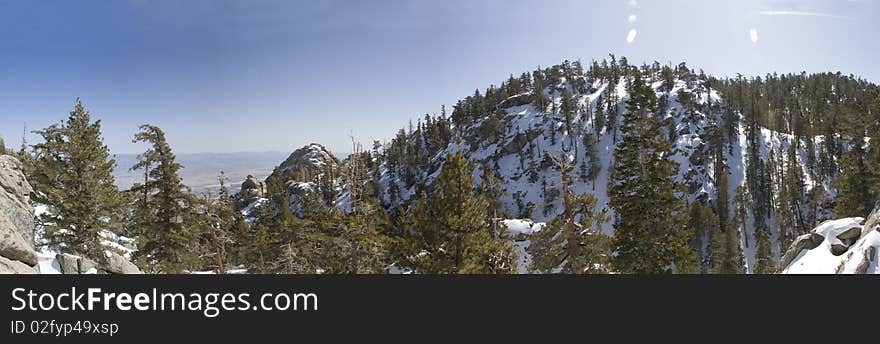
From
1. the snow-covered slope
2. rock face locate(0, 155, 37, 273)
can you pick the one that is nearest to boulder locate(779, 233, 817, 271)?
rock face locate(0, 155, 37, 273)

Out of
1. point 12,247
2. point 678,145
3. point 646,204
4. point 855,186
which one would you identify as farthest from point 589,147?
point 12,247

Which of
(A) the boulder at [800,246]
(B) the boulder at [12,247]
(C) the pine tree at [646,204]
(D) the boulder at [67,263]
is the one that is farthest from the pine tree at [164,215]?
(A) the boulder at [800,246]

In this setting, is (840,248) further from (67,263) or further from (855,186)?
(67,263)

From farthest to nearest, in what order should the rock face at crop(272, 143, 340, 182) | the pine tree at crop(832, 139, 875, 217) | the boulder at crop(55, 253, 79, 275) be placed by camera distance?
the rock face at crop(272, 143, 340, 182)
the pine tree at crop(832, 139, 875, 217)
the boulder at crop(55, 253, 79, 275)

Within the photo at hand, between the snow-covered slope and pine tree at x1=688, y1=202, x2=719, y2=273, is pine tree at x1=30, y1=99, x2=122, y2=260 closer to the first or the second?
the snow-covered slope

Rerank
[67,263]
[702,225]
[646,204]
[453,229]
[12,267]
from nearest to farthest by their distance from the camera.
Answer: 1. [12,267]
2. [453,229]
3. [67,263]
4. [646,204]
5. [702,225]

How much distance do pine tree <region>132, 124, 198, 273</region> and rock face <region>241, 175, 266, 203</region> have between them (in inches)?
5718

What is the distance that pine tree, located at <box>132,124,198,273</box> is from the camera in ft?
78.8

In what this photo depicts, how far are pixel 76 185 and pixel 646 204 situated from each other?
30.9 meters

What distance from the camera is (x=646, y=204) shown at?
1934 cm

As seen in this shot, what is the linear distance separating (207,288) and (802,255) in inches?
915

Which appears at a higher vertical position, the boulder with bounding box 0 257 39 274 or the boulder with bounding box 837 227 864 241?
the boulder with bounding box 0 257 39 274

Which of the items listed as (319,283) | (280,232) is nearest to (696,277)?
(319,283)

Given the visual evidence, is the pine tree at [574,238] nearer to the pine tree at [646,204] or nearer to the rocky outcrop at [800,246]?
the pine tree at [646,204]
